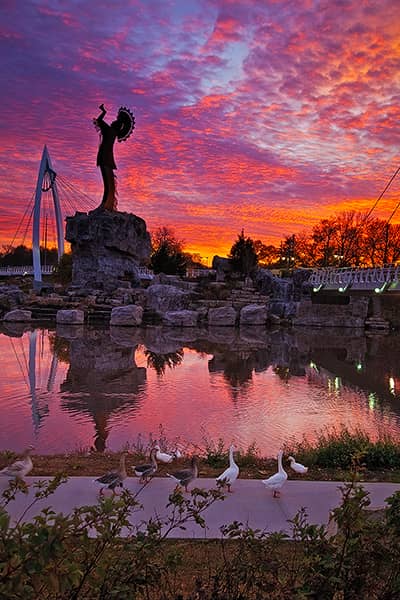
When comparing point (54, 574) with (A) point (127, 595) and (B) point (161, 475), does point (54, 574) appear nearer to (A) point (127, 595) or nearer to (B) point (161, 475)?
(A) point (127, 595)

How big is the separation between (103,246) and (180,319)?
16.7 meters

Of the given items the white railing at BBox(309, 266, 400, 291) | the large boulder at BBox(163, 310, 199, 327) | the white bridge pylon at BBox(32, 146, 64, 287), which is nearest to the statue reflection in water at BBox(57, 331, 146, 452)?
the large boulder at BBox(163, 310, 199, 327)

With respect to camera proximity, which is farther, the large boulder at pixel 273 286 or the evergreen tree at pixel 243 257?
the evergreen tree at pixel 243 257

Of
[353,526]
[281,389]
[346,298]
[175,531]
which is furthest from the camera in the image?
[346,298]

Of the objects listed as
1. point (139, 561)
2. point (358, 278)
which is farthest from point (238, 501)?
point (358, 278)

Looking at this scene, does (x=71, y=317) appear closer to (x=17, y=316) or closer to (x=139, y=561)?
(x=17, y=316)

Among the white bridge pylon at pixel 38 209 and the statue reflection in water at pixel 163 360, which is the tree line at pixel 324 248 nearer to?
the white bridge pylon at pixel 38 209

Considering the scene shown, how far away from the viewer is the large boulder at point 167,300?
45.7 m

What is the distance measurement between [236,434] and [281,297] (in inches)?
1650

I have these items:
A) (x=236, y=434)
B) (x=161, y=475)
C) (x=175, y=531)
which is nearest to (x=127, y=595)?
(x=175, y=531)

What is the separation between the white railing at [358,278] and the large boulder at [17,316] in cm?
2552

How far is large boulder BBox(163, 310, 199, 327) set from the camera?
4150cm

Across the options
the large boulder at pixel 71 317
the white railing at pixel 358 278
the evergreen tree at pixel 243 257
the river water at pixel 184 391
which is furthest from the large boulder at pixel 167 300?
the evergreen tree at pixel 243 257

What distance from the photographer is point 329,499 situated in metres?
6.71
